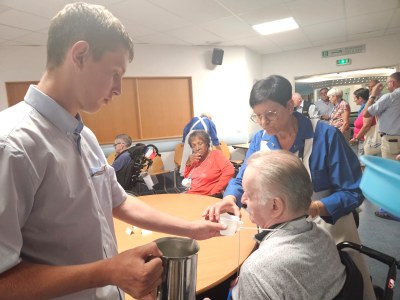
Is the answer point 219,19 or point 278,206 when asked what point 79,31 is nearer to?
point 278,206

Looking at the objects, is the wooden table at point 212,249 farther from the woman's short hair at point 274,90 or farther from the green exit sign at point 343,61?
the green exit sign at point 343,61

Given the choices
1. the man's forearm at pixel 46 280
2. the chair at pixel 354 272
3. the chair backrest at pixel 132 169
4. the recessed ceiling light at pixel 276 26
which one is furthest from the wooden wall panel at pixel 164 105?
the man's forearm at pixel 46 280

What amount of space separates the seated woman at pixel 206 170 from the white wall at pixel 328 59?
4.88 metres

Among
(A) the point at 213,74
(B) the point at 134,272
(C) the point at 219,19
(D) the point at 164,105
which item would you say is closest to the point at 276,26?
(C) the point at 219,19

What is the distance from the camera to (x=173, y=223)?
3.83 ft

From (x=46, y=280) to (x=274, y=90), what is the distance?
4.17ft

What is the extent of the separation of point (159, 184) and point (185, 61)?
2729 mm

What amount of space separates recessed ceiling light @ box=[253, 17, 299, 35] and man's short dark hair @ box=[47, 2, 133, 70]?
14.8 feet

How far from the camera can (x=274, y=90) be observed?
1.46m

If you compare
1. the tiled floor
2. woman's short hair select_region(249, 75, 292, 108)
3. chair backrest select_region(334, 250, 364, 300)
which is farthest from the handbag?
chair backrest select_region(334, 250, 364, 300)

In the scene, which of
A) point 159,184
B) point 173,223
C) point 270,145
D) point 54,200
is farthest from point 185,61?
point 54,200

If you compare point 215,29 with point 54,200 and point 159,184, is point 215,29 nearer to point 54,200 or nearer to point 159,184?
point 159,184

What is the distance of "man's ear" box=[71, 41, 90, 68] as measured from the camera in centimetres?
72

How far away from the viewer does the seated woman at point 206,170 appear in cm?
302
